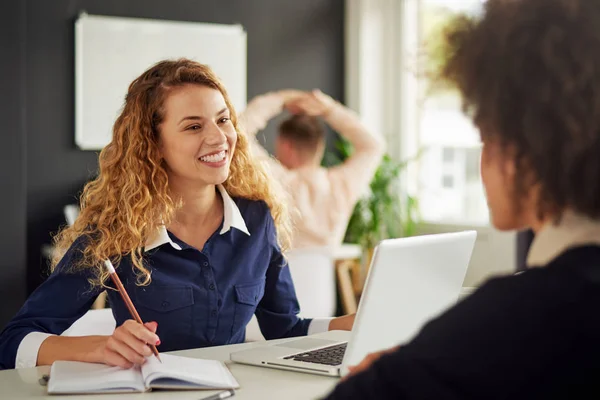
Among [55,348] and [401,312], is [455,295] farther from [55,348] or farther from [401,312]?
[55,348]

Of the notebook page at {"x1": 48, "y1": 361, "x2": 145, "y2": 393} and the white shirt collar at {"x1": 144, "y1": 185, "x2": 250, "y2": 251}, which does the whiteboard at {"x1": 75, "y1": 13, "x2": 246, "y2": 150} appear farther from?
the notebook page at {"x1": 48, "y1": 361, "x2": 145, "y2": 393}

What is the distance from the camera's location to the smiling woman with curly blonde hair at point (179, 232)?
2.08m

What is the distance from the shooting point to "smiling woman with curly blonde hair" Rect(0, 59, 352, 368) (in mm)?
2080

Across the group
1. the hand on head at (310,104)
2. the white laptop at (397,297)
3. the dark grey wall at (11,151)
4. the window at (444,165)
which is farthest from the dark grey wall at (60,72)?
the white laptop at (397,297)

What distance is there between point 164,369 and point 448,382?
889mm

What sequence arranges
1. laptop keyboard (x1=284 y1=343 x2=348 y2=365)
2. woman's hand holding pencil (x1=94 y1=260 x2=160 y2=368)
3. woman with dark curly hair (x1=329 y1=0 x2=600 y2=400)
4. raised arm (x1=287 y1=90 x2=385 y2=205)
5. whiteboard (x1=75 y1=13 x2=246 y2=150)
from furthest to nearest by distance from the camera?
whiteboard (x1=75 y1=13 x2=246 y2=150), raised arm (x1=287 y1=90 x2=385 y2=205), laptop keyboard (x1=284 y1=343 x2=348 y2=365), woman's hand holding pencil (x1=94 y1=260 x2=160 y2=368), woman with dark curly hair (x1=329 y1=0 x2=600 y2=400)

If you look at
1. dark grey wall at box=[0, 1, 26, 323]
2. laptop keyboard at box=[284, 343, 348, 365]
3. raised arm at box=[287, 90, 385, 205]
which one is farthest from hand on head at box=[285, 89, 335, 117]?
laptop keyboard at box=[284, 343, 348, 365]

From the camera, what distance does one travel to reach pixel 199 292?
7.13ft

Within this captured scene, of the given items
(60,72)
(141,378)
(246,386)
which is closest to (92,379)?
(141,378)

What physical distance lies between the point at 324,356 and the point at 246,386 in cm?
26

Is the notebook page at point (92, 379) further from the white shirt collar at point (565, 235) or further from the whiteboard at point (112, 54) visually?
the whiteboard at point (112, 54)

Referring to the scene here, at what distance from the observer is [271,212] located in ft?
7.96

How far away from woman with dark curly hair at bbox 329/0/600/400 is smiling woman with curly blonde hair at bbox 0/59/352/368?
1249 millimetres

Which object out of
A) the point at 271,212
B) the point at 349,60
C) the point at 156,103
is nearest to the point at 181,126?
the point at 156,103
